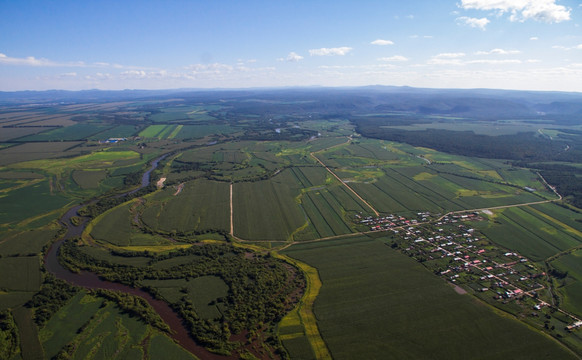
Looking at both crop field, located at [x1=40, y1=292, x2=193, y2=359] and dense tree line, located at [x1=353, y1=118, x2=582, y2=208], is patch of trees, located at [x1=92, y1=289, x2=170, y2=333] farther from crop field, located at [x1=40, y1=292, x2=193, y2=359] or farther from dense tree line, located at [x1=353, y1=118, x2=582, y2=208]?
dense tree line, located at [x1=353, y1=118, x2=582, y2=208]

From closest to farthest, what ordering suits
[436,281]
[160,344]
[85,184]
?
[160,344] < [436,281] < [85,184]

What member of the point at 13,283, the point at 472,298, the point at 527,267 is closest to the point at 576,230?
the point at 527,267

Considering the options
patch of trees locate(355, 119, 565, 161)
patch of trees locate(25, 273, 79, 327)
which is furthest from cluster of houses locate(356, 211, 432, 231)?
patch of trees locate(355, 119, 565, 161)

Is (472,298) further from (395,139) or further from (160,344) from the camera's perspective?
(395,139)

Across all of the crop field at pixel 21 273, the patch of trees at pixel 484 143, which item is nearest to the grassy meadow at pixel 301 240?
the crop field at pixel 21 273

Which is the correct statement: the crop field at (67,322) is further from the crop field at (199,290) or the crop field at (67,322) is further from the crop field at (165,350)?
the crop field at (165,350)

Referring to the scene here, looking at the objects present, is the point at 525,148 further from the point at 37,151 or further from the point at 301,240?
the point at 37,151
